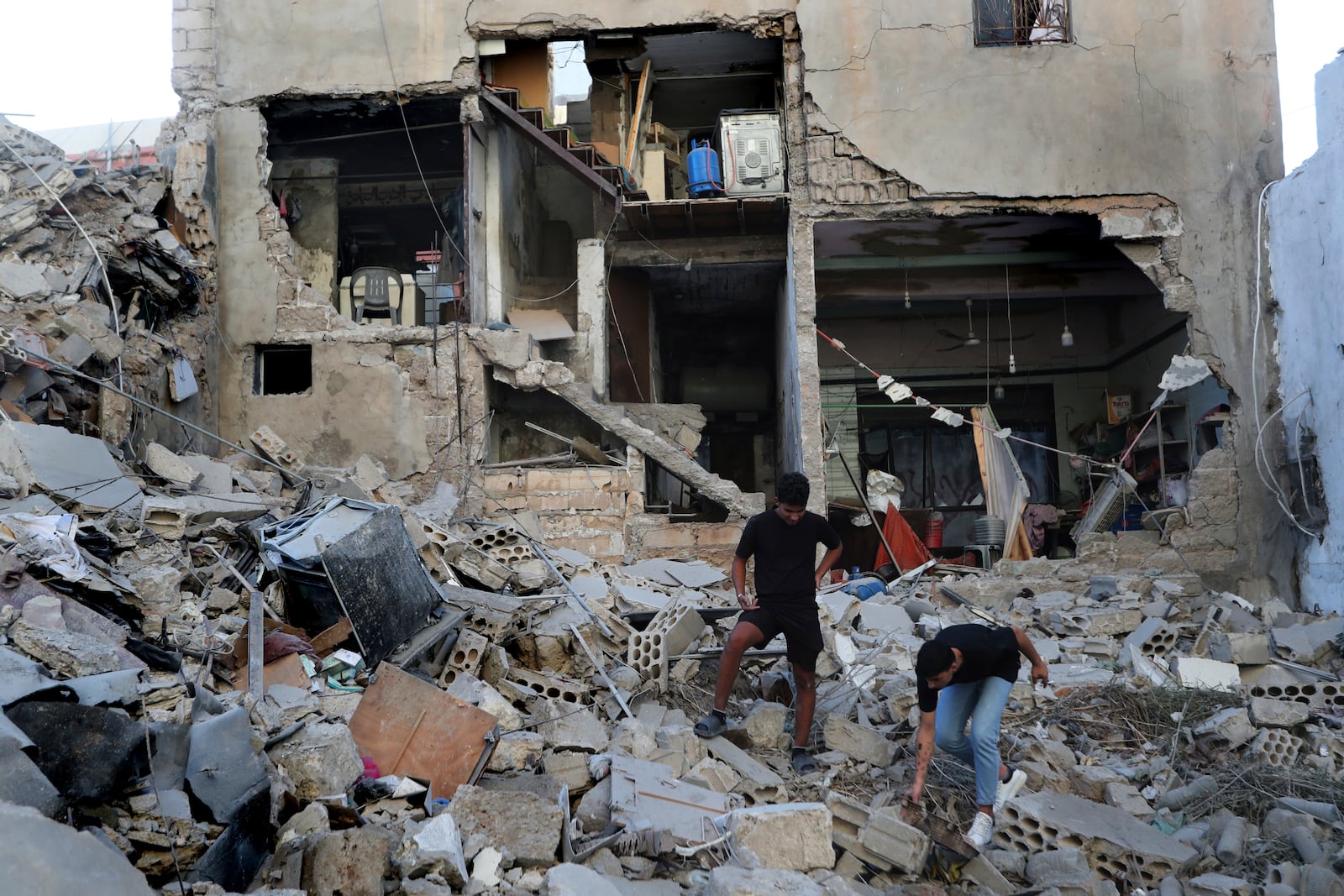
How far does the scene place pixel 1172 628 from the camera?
898cm

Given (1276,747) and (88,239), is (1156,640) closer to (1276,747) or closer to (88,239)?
(1276,747)

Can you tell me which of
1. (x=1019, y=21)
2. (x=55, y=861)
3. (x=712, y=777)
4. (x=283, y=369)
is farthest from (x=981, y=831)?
(x=283, y=369)

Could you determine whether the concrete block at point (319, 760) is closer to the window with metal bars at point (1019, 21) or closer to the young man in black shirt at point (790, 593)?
the young man in black shirt at point (790, 593)

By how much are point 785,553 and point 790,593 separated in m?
0.23

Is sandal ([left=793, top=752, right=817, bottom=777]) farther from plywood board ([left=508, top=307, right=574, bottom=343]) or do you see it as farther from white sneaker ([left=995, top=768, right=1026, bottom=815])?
plywood board ([left=508, top=307, right=574, bottom=343])

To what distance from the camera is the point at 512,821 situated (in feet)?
14.4

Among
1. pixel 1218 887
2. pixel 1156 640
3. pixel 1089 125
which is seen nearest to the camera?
pixel 1218 887

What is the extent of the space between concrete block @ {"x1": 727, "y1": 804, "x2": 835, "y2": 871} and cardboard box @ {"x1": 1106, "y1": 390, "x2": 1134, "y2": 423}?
12.4 meters

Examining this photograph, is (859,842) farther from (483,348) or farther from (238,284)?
(238,284)

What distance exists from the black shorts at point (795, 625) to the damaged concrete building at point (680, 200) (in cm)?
575

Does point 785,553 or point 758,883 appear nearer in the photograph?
point 758,883

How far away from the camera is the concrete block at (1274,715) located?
6562 millimetres

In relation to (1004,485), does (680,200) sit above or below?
above

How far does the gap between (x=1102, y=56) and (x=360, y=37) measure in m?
8.84
